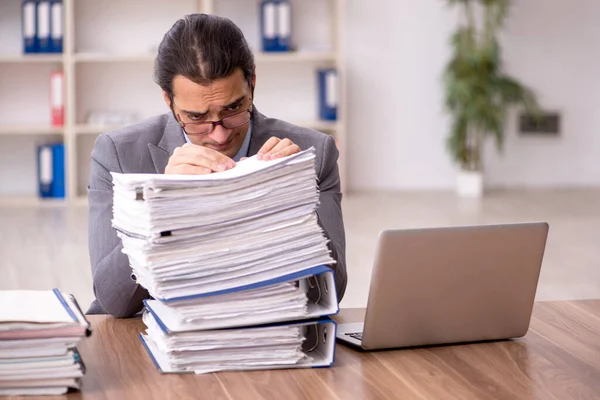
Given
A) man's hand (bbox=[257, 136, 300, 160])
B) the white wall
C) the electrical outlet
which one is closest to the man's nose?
man's hand (bbox=[257, 136, 300, 160])

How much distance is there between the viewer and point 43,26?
20.4ft

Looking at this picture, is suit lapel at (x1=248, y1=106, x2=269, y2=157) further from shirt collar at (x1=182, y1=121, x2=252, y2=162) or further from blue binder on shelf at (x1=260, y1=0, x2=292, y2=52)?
blue binder on shelf at (x1=260, y1=0, x2=292, y2=52)

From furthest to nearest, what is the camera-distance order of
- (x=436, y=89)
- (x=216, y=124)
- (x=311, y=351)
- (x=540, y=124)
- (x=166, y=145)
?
(x=540, y=124), (x=436, y=89), (x=166, y=145), (x=216, y=124), (x=311, y=351)

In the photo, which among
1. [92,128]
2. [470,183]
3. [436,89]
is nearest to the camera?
[92,128]

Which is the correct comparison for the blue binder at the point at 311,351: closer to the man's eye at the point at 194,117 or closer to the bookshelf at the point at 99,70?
the man's eye at the point at 194,117

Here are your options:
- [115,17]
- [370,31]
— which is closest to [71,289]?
[115,17]

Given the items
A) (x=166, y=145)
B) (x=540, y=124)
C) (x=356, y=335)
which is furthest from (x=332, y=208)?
(x=540, y=124)

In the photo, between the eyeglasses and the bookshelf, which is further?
the bookshelf

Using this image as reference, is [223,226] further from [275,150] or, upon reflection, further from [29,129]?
[29,129]

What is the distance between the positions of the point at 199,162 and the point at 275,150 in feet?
0.36

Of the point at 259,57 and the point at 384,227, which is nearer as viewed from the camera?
the point at 384,227

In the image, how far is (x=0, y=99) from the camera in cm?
652

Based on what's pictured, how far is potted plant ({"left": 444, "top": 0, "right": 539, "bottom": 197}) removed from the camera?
644cm

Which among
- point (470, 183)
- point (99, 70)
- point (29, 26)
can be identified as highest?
point (29, 26)
